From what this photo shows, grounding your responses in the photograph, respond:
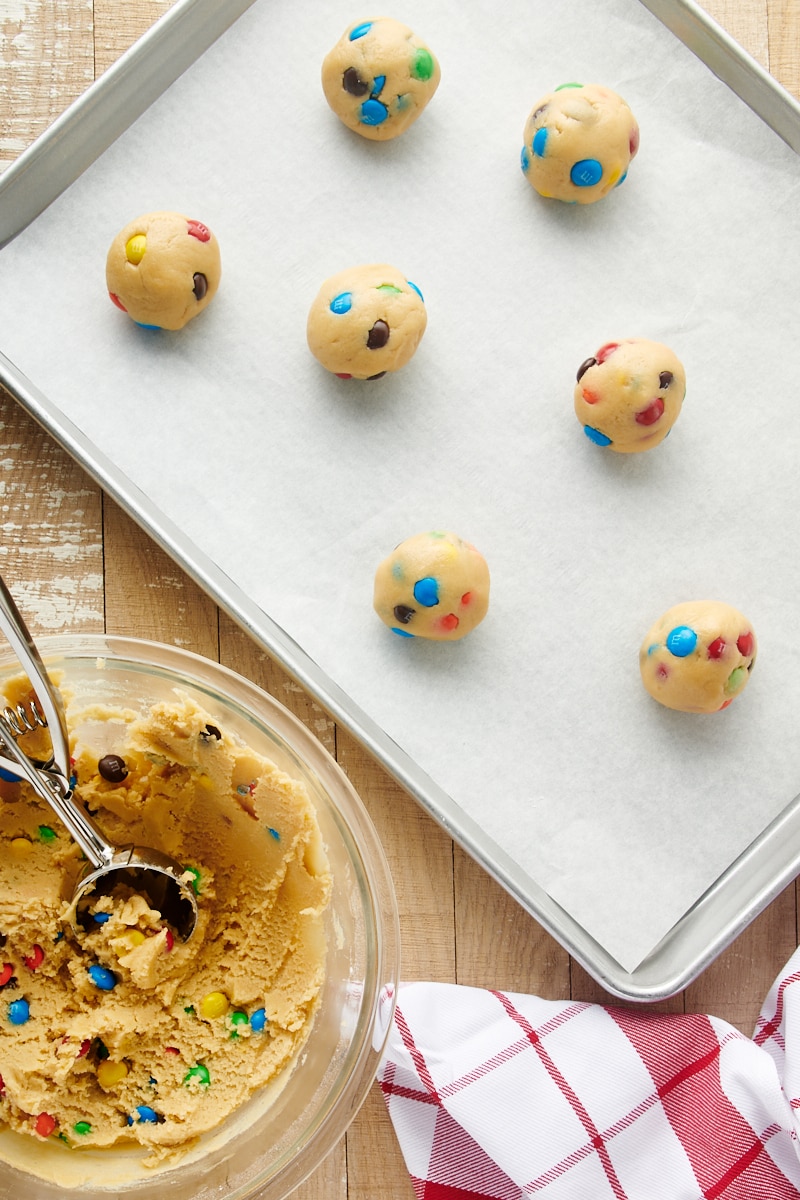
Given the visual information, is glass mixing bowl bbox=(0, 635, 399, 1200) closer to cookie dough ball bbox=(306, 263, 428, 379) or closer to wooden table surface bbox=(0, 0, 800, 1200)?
wooden table surface bbox=(0, 0, 800, 1200)

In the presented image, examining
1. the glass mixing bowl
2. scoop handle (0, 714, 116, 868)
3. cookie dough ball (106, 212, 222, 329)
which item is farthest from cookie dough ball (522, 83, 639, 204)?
scoop handle (0, 714, 116, 868)

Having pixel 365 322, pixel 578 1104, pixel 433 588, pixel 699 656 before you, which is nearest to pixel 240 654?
pixel 433 588

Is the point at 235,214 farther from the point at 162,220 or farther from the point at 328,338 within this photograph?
the point at 328,338

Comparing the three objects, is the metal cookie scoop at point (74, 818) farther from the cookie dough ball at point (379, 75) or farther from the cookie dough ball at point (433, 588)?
the cookie dough ball at point (379, 75)

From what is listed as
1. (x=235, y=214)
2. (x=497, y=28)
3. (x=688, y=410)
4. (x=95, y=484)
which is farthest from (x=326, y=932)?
(x=497, y=28)

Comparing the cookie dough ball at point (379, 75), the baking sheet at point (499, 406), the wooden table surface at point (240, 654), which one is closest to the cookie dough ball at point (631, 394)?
the baking sheet at point (499, 406)
